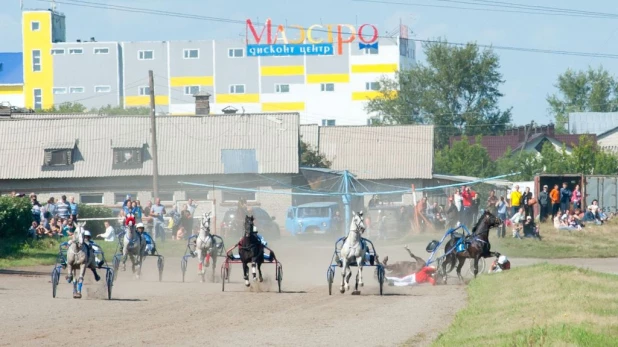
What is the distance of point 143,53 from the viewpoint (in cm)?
12750

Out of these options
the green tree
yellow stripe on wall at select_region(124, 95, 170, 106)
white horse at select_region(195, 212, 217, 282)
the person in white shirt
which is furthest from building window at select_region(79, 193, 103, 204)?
yellow stripe on wall at select_region(124, 95, 170, 106)

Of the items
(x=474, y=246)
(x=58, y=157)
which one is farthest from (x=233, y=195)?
(x=474, y=246)

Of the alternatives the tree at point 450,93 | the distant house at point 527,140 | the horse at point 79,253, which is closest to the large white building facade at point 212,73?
the tree at point 450,93

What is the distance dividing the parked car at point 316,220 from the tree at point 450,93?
61063 mm

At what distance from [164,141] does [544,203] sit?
2500 centimetres

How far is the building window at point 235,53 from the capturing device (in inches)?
4983

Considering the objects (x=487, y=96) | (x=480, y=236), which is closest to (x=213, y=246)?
(x=480, y=236)

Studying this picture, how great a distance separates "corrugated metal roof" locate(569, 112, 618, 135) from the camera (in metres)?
113

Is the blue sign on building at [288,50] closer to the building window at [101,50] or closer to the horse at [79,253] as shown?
the building window at [101,50]

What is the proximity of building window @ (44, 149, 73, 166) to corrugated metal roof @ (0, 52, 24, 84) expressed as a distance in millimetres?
70143

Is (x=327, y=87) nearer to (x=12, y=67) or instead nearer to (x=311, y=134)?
(x=12, y=67)

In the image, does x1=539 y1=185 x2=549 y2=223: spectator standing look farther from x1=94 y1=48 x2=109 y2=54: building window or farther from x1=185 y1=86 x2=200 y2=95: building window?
x1=94 y1=48 x2=109 y2=54: building window

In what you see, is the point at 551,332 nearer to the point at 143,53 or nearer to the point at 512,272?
the point at 512,272

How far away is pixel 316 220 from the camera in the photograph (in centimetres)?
4900
